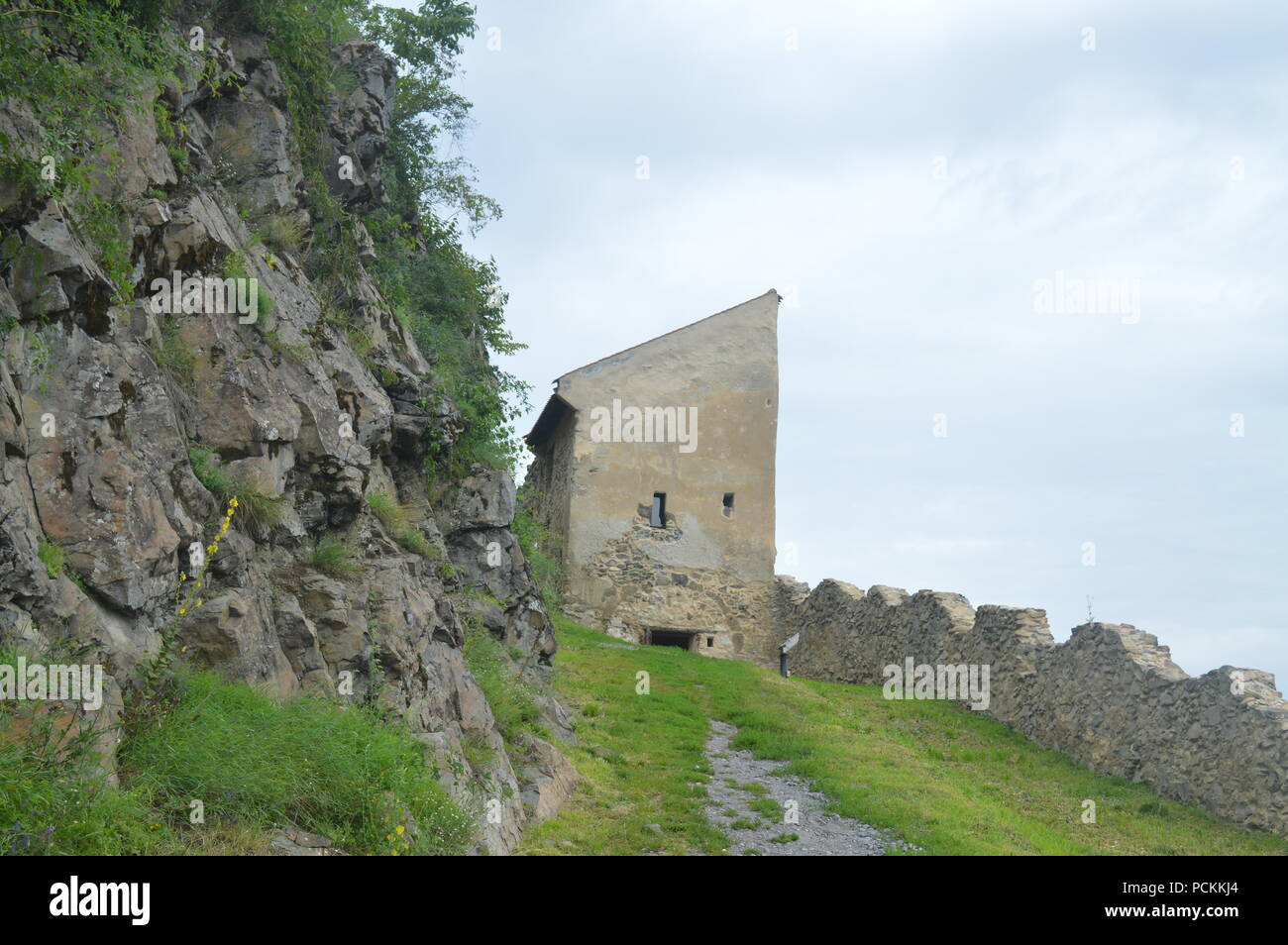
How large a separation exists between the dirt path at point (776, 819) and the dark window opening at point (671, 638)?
44.9ft

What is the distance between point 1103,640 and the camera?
53.9 ft

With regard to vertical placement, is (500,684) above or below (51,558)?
below

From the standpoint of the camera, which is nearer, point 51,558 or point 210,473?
point 51,558

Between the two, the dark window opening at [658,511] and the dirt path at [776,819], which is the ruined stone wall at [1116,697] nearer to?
the dirt path at [776,819]

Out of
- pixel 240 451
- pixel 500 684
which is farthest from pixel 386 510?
pixel 240 451

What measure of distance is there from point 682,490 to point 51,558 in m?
22.1

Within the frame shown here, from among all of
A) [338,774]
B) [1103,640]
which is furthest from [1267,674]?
[338,774]

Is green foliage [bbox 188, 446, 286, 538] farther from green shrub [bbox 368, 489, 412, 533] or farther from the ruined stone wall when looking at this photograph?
the ruined stone wall

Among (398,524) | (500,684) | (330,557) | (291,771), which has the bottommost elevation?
(500,684)

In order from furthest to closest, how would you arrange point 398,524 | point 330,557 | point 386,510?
point 398,524 < point 386,510 < point 330,557

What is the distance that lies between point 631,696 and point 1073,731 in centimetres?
734

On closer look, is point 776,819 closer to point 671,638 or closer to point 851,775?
point 851,775

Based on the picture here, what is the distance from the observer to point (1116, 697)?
15812mm

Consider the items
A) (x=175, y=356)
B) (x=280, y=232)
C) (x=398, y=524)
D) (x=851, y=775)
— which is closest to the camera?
(x=175, y=356)
